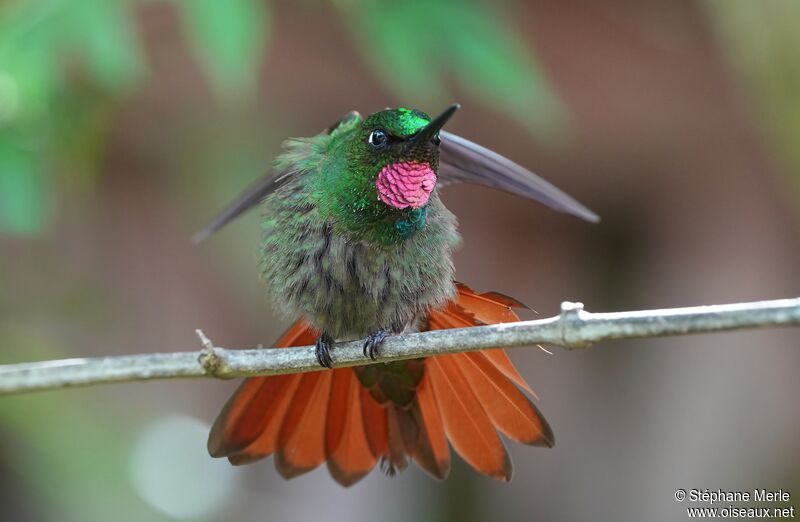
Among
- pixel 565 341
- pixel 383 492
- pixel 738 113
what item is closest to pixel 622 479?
pixel 383 492

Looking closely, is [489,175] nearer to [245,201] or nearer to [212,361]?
[245,201]

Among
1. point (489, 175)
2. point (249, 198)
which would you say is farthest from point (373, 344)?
point (249, 198)

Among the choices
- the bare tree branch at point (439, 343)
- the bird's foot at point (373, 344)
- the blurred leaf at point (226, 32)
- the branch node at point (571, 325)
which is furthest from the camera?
the blurred leaf at point (226, 32)

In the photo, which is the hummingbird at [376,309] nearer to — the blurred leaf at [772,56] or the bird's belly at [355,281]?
the bird's belly at [355,281]

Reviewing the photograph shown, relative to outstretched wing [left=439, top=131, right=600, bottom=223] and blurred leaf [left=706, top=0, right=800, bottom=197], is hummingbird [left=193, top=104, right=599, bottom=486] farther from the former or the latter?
blurred leaf [left=706, top=0, right=800, bottom=197]

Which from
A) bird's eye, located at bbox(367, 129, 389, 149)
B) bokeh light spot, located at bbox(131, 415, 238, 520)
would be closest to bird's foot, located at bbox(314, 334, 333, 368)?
bird's eye, located at bbox(367, 129, 389, 149)

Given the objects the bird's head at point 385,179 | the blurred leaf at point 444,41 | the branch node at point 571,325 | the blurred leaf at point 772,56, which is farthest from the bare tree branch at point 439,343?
the blurred leaf at point 772,56

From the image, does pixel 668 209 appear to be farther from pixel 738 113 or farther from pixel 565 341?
pixel 565 341

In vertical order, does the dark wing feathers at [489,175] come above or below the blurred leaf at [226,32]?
below
